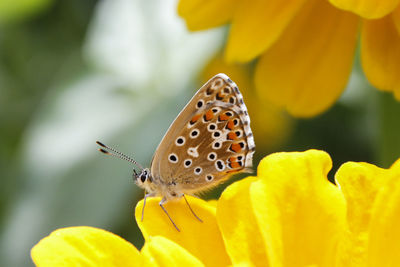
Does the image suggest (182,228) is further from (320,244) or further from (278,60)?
(278,60)

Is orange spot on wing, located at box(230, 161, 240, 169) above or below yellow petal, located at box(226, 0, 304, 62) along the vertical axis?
below

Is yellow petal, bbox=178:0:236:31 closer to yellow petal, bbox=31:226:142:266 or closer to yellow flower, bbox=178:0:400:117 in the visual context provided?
yellow flower, bbox=178:0:400:117

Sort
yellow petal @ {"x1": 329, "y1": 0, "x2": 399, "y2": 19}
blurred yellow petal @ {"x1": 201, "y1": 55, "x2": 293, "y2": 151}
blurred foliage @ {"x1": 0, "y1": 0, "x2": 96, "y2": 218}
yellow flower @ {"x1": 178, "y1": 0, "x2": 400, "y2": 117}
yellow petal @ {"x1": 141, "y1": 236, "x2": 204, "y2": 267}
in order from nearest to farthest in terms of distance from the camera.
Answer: yellow petal @ {"x1": 141, "y1": 236, "x2": 204, "y2": 267}, yellow petal @ {"x1": 329, "y1": 0, "x2": 399, "y2": 19}, yellow flower @ {"x1": 178, "y1": 0, "x2": 400, "y2": 117}, blurred foliage @ {"x1": 0, "y1": 0, "x2": 96, "y2": 218}, blurred yellow petal @ {"x1": 201, "y1": 55, "x2": 293, "y2": 151}

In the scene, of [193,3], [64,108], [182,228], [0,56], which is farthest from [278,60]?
[0,56]

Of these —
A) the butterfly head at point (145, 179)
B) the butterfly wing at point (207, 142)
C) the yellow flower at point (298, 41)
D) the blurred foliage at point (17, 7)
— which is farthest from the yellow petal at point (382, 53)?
the blurred foliage at point (17, 7)

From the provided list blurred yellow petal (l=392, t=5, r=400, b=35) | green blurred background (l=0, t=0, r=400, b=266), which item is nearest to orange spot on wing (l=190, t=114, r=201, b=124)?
blurred yellow petal (l=392, t=5, r=400, b=35)

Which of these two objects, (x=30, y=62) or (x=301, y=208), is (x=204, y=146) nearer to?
(x=301, y=208)

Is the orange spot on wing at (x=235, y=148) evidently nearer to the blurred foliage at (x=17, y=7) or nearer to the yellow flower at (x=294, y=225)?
the yellow flower at (x=294, y=225)
